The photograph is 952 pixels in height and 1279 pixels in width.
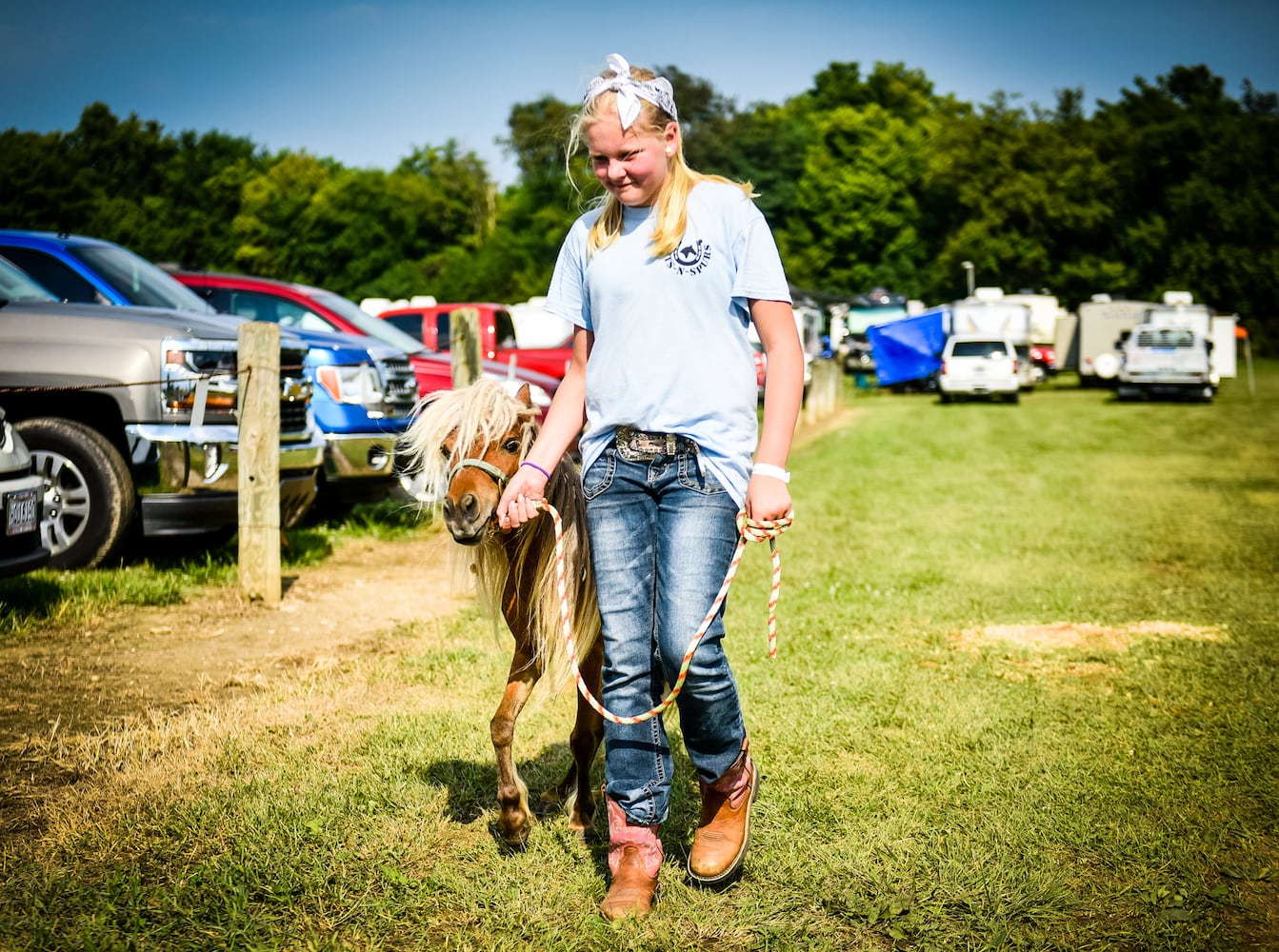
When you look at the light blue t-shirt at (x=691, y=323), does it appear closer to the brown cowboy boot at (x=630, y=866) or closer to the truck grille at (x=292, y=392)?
the brown cowboy boot at (x=630, y=866)

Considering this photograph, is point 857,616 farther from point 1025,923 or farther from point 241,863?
point 241,863

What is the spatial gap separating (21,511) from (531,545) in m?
3.61

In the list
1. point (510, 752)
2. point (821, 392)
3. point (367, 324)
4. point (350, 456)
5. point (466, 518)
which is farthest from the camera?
point (821, 392)

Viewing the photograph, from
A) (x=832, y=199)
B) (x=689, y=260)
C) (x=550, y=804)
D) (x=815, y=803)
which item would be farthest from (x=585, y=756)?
(x=832, y=199)

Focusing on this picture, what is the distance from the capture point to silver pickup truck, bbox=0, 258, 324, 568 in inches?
303

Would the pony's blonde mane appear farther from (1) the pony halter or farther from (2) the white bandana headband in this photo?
(2) the white bandana headband

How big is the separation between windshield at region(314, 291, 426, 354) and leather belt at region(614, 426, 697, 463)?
981 cm

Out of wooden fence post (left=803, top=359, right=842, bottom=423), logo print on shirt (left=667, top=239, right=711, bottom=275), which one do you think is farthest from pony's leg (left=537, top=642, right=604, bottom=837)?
wooden fence post (left=803, top=359, right=842, bottom=423)

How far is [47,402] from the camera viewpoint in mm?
7902

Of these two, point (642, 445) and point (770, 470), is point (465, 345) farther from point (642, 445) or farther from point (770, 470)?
point (770, 470)

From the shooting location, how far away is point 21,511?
20.5 feet

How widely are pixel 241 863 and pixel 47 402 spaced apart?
513 centimetres

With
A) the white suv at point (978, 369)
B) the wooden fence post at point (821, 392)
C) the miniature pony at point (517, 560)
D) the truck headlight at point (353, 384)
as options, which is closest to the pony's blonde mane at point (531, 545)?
the miniature pony at point (517, 560)

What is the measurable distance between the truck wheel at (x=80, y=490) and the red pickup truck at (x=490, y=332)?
359 inches
